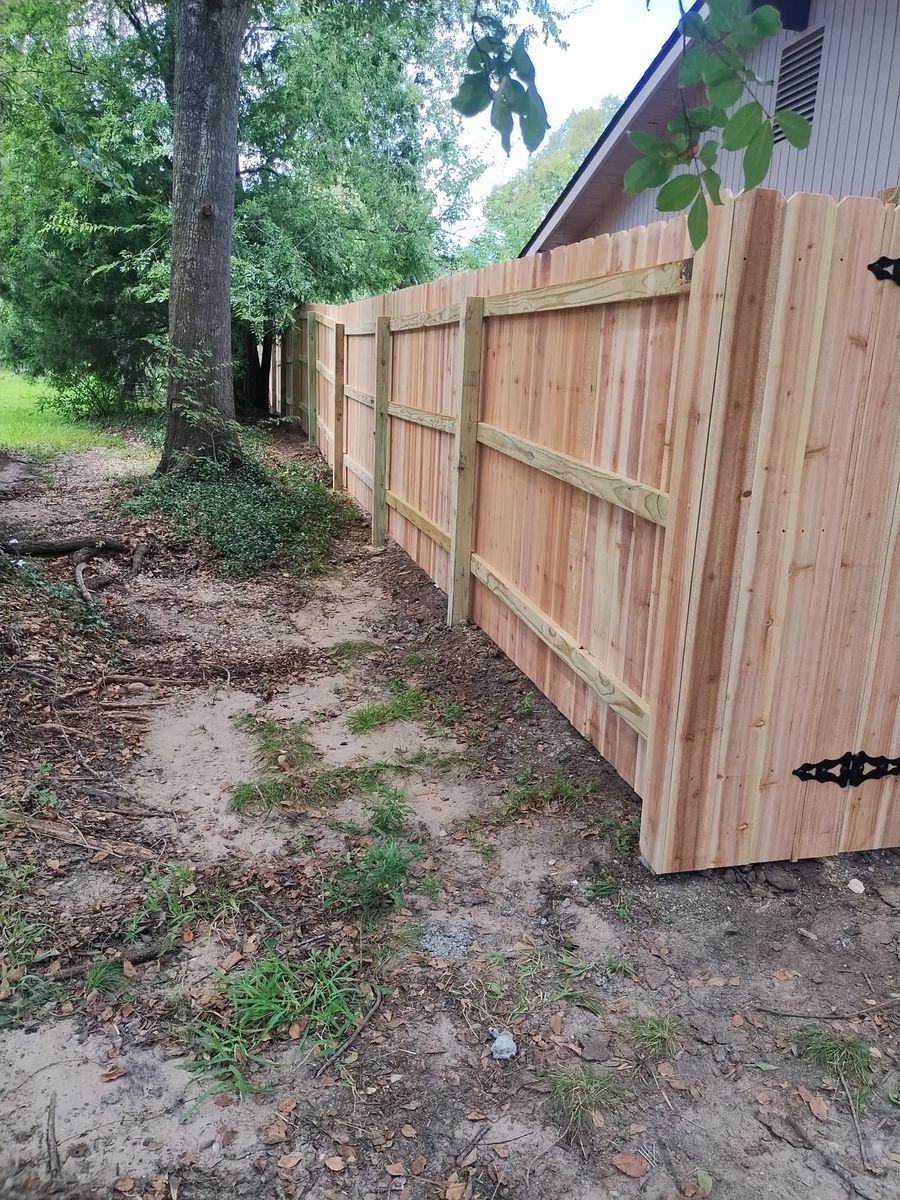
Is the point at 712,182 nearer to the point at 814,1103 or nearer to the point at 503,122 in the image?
the point at 503,122

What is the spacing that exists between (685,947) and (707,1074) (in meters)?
0.54

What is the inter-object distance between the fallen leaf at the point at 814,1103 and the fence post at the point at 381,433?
6574 mm

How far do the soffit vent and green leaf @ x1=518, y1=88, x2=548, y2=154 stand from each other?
661 cm

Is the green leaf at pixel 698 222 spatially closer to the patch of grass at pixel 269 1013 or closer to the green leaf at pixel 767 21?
the green leaf at pixel 767 21

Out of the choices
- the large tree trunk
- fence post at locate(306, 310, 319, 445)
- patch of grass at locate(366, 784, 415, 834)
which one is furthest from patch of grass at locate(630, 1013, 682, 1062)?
fence post at locate(306, 310, 319, 445)

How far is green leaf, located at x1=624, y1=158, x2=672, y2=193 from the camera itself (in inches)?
58.4

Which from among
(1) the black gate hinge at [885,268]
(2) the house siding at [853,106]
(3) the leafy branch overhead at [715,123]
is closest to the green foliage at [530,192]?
(2) the house siding at [853,106]

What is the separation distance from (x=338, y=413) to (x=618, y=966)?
8.73 m

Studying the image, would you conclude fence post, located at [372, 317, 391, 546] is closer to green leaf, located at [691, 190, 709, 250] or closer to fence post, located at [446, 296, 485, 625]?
fence post, located at [446, 296, 485, 625]

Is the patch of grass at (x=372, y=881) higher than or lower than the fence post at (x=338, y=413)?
lower

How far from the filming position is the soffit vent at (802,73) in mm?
6973

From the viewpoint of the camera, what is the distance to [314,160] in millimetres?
15688

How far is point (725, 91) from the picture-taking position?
139 cm

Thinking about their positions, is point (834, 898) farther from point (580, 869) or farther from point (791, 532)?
point (791, 532)
